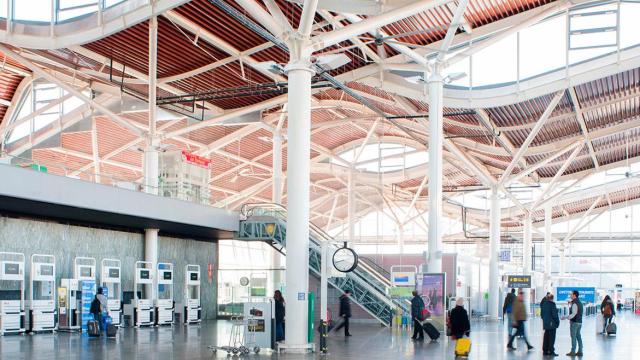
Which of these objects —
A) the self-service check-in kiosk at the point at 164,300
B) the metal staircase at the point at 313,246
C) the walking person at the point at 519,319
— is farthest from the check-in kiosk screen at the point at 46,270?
the walking person at the point at 519,319

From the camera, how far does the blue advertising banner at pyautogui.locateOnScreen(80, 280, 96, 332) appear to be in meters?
26.3

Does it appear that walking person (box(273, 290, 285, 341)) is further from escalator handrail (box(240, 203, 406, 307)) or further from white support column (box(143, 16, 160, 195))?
escalator handrail (box(240, 203, 406, 307))

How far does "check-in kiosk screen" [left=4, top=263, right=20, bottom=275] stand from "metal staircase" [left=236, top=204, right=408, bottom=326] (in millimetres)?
10431

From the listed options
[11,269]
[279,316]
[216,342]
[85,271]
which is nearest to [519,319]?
[279,316]

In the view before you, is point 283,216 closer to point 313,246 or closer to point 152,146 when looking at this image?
point 313,246

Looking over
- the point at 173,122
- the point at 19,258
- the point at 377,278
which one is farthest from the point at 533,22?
the point at 173,122

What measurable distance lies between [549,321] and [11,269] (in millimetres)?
15554

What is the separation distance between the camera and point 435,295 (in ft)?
85.2

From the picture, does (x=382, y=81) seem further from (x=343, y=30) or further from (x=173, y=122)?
(x=173, y=122)

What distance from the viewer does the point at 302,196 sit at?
66.3ft

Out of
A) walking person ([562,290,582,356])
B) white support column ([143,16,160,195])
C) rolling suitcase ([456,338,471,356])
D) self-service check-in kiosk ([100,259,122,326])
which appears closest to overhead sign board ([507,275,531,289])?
white support column ([143,16,160,195])

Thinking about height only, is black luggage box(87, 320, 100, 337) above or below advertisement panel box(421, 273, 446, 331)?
below

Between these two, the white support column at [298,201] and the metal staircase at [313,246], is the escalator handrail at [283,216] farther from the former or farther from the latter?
the white support column at [298,201]

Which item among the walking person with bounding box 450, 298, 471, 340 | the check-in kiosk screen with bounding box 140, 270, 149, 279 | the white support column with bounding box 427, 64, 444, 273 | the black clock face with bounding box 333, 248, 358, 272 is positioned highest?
the white support column with bounding box 427, 64, 444, 273
